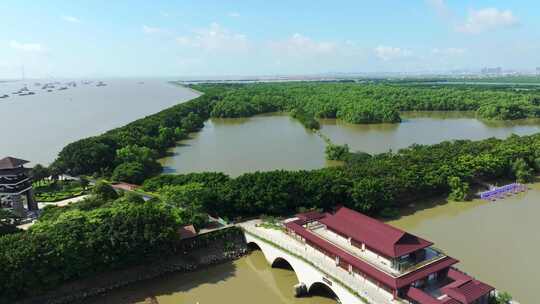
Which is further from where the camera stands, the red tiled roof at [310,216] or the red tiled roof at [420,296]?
the red tiled roof at [310,216]

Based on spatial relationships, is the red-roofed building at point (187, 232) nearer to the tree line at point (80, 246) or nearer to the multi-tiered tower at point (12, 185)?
the tree line at point (80, 246)

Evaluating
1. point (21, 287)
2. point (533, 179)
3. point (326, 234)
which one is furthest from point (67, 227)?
point (533, 179)

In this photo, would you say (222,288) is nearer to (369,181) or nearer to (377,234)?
(377,234)

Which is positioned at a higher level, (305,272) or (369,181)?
(369,181)

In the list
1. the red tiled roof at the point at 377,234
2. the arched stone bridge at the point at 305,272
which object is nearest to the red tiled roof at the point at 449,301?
the red tiled roof at the point at 377,234

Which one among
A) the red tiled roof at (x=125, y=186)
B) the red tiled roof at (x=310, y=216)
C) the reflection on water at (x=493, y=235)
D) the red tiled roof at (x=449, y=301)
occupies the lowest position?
the reflection on water at (x=493, y=235)

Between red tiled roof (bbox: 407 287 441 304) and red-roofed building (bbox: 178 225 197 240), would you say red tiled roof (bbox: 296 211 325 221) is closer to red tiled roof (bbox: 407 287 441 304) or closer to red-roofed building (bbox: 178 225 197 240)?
red-roofed building (bbox: 178 225 197 240)

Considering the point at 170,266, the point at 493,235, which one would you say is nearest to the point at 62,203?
the point at 170,266
